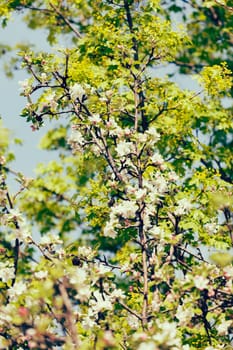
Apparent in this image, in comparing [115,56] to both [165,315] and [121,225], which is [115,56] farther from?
[165,315]

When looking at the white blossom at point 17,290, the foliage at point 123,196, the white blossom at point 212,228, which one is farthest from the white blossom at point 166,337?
the white blossom at point 212,228

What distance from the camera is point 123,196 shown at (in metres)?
9.12

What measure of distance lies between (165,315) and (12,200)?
1.94 metres

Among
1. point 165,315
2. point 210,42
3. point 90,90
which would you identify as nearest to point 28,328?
point 165,315

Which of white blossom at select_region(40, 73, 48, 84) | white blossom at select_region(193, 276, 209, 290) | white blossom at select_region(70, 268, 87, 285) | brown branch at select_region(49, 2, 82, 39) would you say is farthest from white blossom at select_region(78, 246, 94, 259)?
brown branch at select_region(49, 2, 82, 39)

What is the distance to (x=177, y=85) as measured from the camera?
33.4ft

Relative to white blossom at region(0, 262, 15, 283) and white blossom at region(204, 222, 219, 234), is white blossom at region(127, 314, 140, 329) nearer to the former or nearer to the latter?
white blossom at region(0, 262, 15, 283)

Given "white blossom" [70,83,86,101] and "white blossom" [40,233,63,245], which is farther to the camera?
"white blossom" [70,83,86,101]

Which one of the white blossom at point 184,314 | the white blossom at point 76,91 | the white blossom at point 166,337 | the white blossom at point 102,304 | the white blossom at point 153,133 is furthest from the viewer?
the white blossom at point 76,91

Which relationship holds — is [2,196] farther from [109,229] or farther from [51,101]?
[51,101]

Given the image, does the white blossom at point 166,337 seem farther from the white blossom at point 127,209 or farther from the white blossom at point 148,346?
the white blossom at point 127,209

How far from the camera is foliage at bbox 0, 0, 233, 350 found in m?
4.62

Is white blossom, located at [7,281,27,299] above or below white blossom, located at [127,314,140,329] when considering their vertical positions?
below

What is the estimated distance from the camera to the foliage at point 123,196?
4.62 metres
